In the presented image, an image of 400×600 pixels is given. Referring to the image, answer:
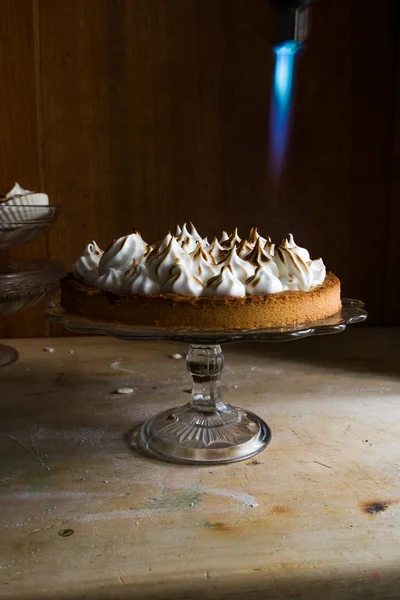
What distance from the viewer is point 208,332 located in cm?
74

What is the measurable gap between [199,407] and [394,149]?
876 millimetres

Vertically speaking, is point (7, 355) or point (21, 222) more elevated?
point (21, 222)

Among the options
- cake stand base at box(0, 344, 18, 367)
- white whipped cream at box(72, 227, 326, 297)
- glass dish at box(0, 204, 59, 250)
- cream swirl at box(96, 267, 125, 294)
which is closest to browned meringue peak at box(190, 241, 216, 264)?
white whipped cream at box(72, 227, 326, 297)

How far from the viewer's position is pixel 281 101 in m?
1.40

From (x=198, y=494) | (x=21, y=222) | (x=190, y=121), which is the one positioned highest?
(x=190, y=121)

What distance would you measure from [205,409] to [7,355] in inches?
21.2

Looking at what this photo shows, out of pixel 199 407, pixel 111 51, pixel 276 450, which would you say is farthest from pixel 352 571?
pixel 111 51

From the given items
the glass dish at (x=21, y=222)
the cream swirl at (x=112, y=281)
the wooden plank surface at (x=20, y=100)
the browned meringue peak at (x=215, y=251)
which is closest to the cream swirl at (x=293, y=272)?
the browned meringue peak at (x=215, y=251)

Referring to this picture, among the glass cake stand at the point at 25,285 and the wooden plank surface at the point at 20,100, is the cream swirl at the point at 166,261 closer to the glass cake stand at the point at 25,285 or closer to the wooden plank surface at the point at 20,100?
the glass cake stand at the point at 25,285

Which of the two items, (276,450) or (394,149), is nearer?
(276,450)

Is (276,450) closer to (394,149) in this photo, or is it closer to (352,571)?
(352,571)

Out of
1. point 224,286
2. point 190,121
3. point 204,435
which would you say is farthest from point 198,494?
point 190,121

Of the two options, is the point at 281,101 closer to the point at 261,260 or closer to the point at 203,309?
the point at 261,260

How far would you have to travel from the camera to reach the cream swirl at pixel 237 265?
805 millimetres
